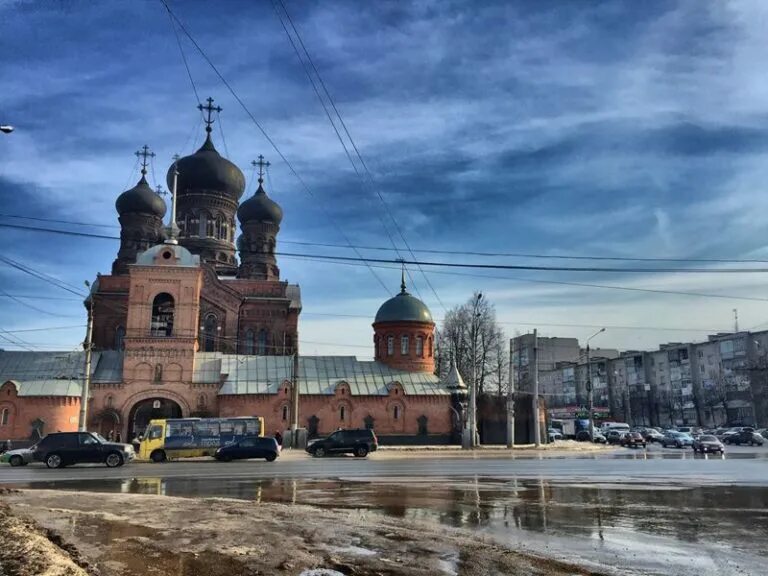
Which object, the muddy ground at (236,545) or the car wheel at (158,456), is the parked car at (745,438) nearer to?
the car wheel at (158,456)

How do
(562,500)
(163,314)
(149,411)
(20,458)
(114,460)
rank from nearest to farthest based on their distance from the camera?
(562,500) < (114,460) < (20,458) < (149,411) < (163,314)

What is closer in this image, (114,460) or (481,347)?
(114,460)

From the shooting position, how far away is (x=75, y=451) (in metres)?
24.8

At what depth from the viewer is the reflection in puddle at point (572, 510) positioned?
8.30m

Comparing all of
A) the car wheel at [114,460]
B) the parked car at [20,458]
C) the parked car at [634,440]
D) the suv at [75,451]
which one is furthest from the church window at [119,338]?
the parked car at [634,440]

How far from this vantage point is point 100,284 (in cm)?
4703

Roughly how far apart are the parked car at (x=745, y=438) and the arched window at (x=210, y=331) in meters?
43.1

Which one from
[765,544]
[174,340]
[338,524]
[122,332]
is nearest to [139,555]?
[338,524]

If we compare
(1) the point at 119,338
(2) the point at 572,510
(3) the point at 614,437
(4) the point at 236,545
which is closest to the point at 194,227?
(1) the point at 119,338

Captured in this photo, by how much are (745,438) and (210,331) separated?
43945 mm

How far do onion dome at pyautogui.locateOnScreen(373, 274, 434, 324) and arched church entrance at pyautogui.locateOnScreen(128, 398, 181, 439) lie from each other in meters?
15.3

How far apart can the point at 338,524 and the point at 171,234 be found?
34.8m

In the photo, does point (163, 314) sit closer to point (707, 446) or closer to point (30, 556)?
point (707, 446)

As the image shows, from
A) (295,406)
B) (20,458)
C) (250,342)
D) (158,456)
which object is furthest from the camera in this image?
(250,342)
